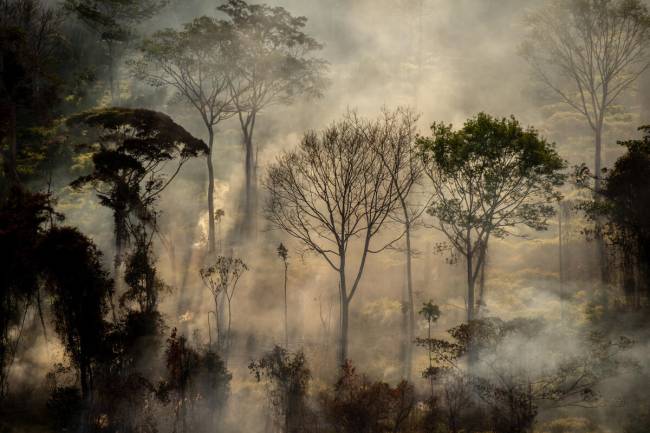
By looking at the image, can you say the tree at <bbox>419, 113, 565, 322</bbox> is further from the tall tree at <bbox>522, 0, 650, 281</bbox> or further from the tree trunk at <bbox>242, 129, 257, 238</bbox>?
the tree trunk at <bbox>242, 129, 257, 238</bbox>

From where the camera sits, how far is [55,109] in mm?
45719

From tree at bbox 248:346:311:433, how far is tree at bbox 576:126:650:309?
15711 millimetres

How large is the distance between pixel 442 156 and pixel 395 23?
6819 centimetres

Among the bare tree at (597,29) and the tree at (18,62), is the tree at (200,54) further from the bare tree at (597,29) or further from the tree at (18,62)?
the bare tree at (597,29)

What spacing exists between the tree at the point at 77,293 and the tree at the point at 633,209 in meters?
23.3

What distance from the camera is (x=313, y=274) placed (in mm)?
32719

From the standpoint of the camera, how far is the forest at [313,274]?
18.7m

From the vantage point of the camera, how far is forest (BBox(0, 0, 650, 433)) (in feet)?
61.4

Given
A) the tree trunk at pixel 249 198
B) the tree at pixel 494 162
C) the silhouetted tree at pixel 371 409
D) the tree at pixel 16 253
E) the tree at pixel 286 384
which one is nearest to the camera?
the silhouetted tree at pixel 371 409

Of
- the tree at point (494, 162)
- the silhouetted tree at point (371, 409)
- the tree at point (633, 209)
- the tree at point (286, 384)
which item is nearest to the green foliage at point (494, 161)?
the tree at point (494, 162)

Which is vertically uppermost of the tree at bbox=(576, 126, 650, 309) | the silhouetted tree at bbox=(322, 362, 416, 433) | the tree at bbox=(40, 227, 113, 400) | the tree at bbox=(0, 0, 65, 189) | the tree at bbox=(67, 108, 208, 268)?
the tree at bbox=(0, 0, 65, 189)

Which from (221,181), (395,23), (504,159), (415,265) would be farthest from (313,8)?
(504,159)

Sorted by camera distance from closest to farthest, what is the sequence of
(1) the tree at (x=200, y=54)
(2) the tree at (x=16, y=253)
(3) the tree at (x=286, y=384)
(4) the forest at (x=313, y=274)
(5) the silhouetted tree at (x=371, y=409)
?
(5) the silhouetted tree at (x=371, y=409), (2) the tree at (x=16, y=253), (4) the forest at (x=313, y=274), (3) the tree at (x=286, y=384), (1) the tree at (x=200, y=54)

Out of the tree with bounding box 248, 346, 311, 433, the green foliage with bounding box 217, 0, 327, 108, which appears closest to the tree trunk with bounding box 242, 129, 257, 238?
the green foliage with bounding box 217, 0, 327, 108
